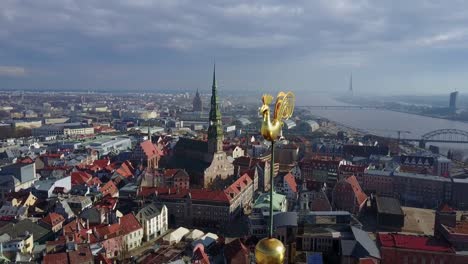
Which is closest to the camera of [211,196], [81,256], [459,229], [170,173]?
[81,256]

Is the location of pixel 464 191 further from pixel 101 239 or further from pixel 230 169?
pixel 101 239

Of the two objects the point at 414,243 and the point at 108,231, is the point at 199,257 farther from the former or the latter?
the point at 414,243

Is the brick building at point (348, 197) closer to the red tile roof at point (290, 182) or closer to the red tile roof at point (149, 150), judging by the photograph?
the red tile roof at point (290, 182)

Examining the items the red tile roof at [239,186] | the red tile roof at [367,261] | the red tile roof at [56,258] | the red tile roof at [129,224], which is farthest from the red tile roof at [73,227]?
the red tile roof at [367,261]

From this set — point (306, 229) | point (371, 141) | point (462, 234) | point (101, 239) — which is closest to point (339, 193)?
point (306, 229)

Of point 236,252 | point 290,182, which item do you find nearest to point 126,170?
point 290,182

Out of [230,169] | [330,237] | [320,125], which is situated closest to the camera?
[330,237]
